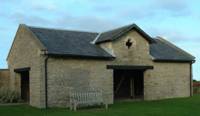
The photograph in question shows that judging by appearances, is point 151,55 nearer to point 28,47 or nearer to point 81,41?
point 81,41

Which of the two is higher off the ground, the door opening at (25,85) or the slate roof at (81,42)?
the slate roof at (81,42)

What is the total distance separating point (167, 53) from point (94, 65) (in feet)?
26.3

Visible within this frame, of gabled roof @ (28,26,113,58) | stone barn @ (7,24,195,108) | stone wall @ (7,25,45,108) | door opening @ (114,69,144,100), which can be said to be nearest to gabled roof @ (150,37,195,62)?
stone barn @ (7,24,195,108)

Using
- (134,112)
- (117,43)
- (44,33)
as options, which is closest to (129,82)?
(117,43)

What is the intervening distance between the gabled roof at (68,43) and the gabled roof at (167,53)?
201 inches

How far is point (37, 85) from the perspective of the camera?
70.6 ft

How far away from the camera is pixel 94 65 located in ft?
76.0

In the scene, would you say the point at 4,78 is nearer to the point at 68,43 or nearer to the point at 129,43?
the point at 68,43

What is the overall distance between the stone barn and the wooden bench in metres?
1.25

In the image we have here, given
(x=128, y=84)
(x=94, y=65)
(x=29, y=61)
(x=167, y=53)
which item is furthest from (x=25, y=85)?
(x=167, y=53)

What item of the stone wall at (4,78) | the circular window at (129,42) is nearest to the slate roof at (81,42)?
the circular window at (129,42)

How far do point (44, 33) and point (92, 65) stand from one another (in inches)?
152

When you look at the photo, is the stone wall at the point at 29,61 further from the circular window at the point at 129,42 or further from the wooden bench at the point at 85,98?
the circular window at the point at 129,42

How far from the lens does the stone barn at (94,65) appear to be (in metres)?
21.4
